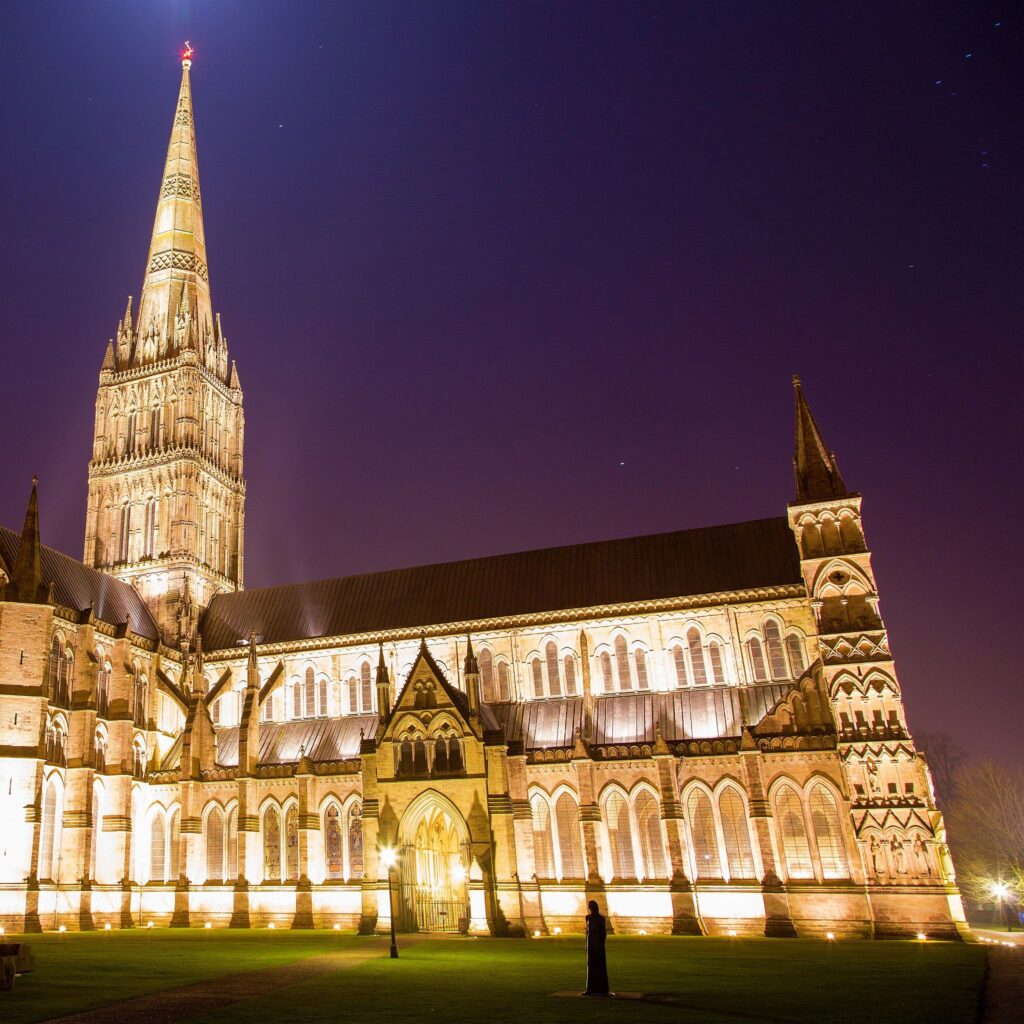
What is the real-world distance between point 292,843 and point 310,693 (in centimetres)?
985

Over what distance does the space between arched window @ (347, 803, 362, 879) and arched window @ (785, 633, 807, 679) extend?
22.1 metres

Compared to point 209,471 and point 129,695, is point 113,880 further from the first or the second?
point 209,471

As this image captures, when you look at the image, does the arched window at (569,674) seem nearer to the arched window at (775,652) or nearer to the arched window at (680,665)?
the arched window at (680,665)

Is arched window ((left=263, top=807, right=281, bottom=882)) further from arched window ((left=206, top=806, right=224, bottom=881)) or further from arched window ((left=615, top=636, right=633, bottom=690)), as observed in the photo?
arched window ((left=615, top=636, right=633, bottom=690))

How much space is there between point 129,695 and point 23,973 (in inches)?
1071

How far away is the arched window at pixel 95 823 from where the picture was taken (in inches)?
1782

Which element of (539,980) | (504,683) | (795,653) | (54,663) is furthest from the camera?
(504,683)

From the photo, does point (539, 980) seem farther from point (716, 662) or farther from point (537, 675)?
point (537, 675)

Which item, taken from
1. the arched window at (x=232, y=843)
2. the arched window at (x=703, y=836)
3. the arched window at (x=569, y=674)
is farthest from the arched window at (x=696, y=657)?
the arched window at (x=232, y=843)

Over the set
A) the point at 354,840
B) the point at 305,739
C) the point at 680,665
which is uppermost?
the point at 680,665

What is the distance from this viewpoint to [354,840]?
142 feet

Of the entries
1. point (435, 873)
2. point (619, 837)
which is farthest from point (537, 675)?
point (435, 873)

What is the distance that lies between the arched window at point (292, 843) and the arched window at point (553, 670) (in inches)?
556

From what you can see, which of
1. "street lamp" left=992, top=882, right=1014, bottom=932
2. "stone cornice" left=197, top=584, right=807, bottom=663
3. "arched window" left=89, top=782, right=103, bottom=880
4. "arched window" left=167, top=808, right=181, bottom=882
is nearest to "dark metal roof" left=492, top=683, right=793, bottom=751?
"stone cornice" left=197, top=584, right=807, bottom=663
